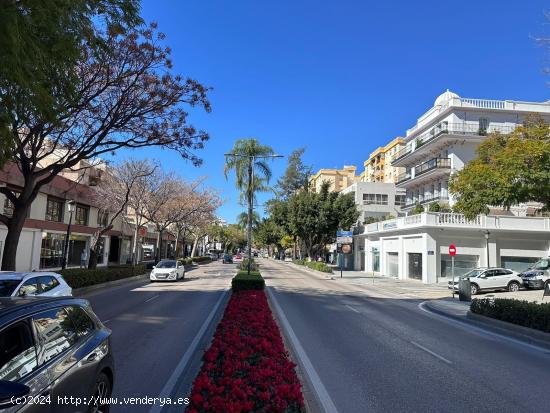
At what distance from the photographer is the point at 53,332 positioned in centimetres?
413

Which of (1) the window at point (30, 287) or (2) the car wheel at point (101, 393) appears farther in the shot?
(1) the window at point (30, 287)

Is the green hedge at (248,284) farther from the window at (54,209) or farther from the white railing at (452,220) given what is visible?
the white railing at (452,220)

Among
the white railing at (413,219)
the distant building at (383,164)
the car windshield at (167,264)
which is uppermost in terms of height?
the distant building at (383,164)

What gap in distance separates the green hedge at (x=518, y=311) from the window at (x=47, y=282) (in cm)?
1241

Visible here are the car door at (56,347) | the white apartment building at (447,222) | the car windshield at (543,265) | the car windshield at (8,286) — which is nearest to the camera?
the car door at (56,347)

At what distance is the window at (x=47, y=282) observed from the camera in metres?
10.7

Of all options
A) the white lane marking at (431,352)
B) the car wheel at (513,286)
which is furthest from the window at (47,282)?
the car wheel at (513,286)

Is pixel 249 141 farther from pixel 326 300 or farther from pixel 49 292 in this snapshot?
pixel 49 292

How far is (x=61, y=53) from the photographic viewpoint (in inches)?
259

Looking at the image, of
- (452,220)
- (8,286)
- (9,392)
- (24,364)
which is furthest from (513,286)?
(9,392)

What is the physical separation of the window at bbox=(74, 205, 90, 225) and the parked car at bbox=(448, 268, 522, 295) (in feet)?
96.1

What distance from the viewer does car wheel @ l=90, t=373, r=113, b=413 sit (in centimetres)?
444

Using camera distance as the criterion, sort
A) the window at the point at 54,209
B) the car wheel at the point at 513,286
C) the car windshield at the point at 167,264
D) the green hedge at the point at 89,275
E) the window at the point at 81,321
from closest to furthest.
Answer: the window at the point at 81,321 → the green hedge at the point at 89,275 → the car wheel at the point at 513,286 → the car windshield at the point at 167,264 → the window at the point at 54,209

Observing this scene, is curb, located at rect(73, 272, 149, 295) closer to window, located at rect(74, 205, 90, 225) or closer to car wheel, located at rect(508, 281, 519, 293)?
window, located at rect(74, 205, 90, 225)
